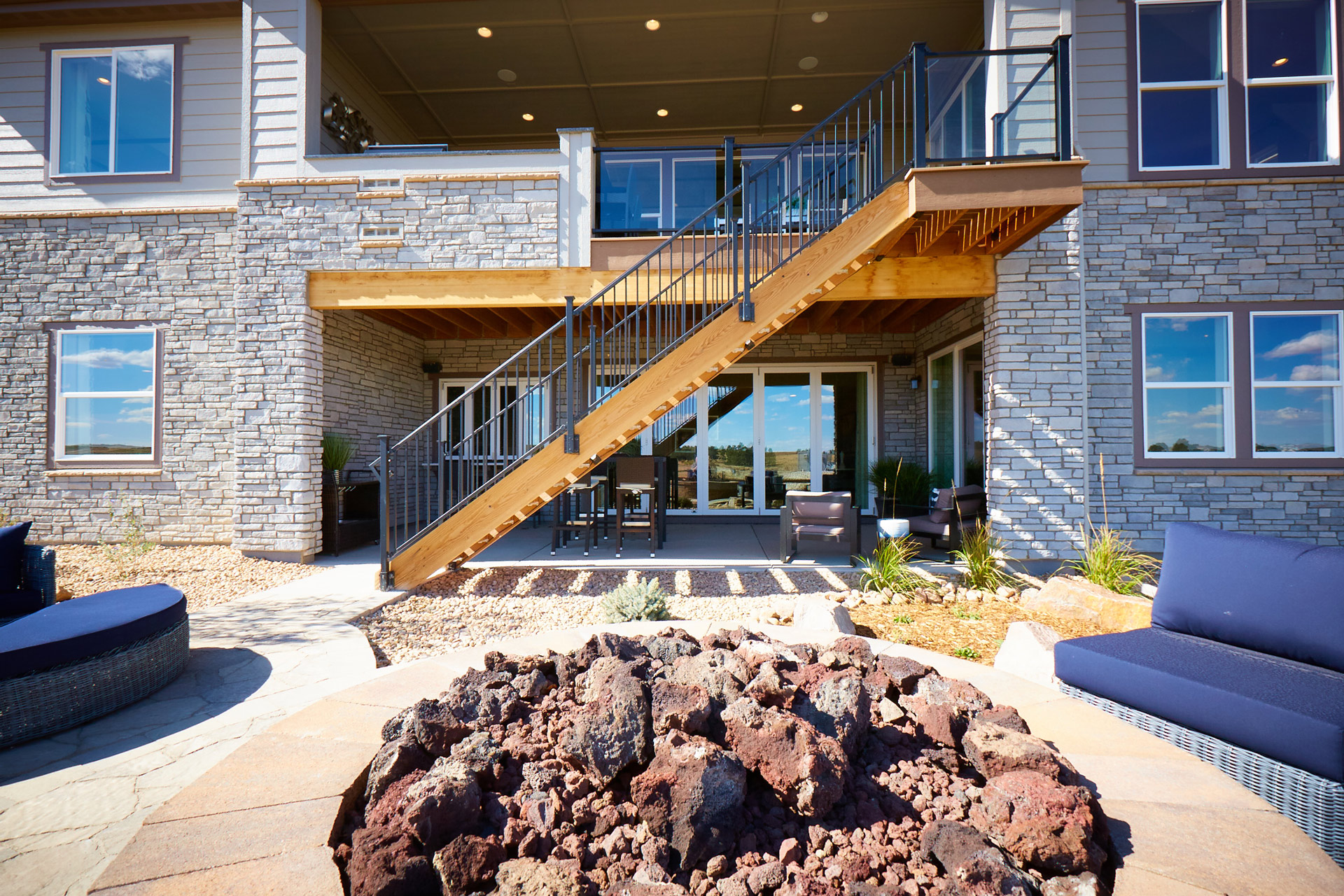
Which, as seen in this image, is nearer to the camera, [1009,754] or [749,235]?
[1009,754]

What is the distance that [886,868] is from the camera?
116 centimetres

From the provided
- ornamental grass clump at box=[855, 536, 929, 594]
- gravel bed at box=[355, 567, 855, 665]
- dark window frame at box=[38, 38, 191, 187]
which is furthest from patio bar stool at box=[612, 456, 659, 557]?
dark window frame at box=[38, 38, 191, 187]

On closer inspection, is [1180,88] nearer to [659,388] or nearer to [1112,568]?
[1112,568]

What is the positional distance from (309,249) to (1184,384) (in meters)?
8.60

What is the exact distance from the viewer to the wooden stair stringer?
4809 millimetres

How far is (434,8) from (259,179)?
8.56 ft

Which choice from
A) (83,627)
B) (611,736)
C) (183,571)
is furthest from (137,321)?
(611,736)

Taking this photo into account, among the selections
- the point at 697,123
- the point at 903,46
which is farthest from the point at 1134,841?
the point at 697,123

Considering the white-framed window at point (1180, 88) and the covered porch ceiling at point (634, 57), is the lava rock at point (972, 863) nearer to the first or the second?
the white-framed window at point (1180, 88)

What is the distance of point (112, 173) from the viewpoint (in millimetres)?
6551

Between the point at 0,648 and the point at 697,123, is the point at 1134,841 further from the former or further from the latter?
the point at 697,123

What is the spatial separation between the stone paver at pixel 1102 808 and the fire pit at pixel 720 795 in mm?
85

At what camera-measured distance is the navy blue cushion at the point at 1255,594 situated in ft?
7.01

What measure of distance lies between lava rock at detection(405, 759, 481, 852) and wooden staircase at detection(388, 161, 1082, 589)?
11.9ft
